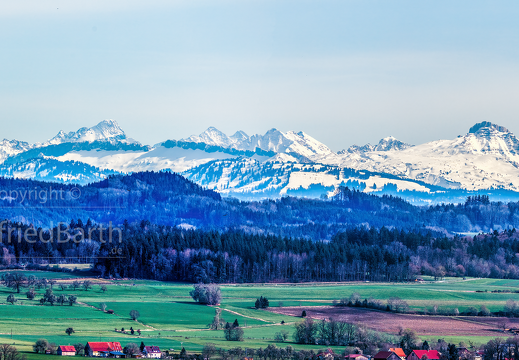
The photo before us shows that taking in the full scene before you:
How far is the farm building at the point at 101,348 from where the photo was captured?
89750mm

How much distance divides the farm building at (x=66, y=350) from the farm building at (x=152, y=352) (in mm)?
7519

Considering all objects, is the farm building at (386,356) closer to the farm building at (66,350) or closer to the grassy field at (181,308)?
the grassy field at (181,308)

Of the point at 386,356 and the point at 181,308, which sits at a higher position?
the point at 181,308

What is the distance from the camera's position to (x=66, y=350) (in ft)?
293

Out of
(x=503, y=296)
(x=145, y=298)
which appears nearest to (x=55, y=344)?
(x=145, y=298)

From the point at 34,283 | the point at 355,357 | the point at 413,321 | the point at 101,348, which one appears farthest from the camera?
the point at 34,283

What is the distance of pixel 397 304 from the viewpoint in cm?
13800

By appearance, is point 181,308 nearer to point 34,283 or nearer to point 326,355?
point 34,283

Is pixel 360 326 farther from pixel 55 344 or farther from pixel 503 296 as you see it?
pixel 503 296

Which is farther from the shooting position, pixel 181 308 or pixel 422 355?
pixel 181 308

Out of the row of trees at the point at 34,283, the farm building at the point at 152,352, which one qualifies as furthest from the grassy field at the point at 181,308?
the farm building at the point at 152,352

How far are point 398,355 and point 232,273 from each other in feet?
336

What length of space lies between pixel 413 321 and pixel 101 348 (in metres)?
50.9

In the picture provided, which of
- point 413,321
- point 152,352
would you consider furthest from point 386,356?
point 413,321
